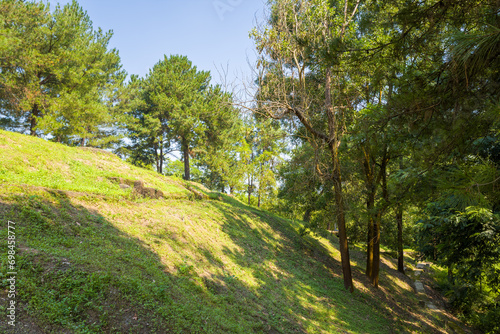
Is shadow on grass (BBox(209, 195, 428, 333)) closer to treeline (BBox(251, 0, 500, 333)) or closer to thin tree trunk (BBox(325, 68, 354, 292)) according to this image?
thin tree trunk (BBox(325, 68, 354, 292))

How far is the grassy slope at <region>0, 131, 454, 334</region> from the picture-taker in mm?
3732

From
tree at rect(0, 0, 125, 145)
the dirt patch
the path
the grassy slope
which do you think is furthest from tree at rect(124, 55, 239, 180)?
the path

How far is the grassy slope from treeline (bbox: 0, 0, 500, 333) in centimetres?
188

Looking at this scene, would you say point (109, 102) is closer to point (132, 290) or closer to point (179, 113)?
point (179, 113)

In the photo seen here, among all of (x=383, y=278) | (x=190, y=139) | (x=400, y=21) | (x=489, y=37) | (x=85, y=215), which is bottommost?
(x=383, y=278)

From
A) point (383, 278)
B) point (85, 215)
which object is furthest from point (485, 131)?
point (383, 278)

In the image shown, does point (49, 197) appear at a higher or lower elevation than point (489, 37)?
lower

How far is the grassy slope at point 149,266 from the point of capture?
3732 mm

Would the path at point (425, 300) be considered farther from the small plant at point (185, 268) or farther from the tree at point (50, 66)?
the tree at point (50, 66)

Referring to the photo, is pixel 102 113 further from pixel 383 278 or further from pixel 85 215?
pixel 383 278

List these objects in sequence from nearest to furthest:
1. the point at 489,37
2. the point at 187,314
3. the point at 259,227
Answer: the point at 489,37
the point at 187,314
the point at 259,227

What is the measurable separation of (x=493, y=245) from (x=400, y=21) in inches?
226

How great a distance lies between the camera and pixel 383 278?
13055 mm

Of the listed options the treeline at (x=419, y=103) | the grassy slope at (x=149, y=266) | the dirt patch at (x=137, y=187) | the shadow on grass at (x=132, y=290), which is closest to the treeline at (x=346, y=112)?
the treeline at (x=419, y=103)
